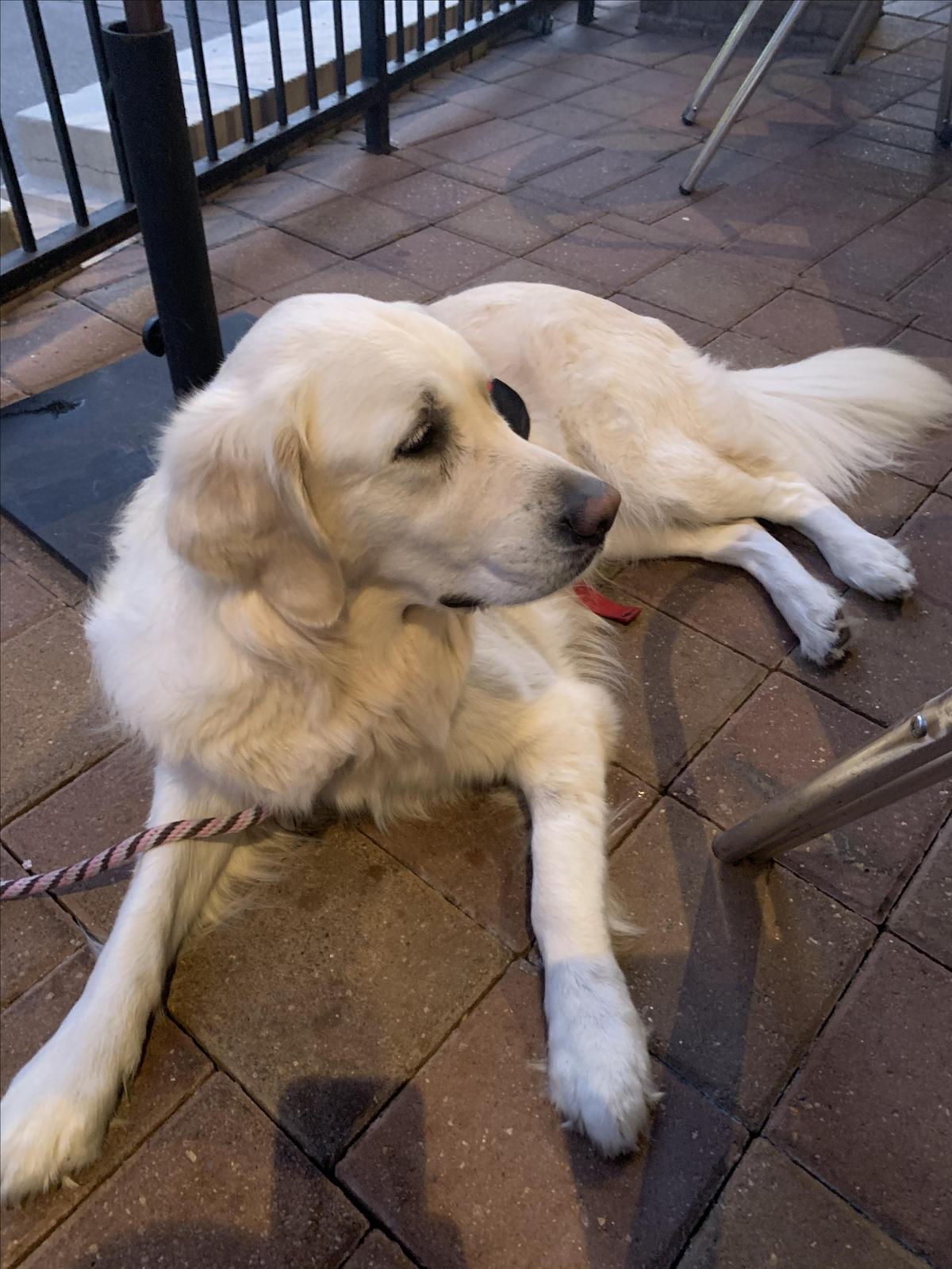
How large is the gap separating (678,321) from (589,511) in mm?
2248

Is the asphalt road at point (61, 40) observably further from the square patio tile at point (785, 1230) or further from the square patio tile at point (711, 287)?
the square patio tile at point (785, 1230)

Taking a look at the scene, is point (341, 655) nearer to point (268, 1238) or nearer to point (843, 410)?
point (268, 1238)

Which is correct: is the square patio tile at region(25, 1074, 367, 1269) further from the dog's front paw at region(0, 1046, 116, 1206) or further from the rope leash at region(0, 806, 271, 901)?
Result: the rope leash at region(0, 806, 271, 901)

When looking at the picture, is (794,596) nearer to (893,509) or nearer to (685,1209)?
(893,509)

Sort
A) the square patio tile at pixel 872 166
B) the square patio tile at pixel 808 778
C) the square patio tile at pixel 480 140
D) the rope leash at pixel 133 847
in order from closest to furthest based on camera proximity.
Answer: the rope leash at pixel 133 847, the square patio tile at pixel 808 778, the square patio tile at pixel 872 166, the square patio tile at pixel 480 140

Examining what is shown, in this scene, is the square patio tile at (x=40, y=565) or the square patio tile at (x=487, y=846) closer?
the square patio tile at (x=487, y=846)

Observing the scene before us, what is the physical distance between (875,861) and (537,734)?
70cm

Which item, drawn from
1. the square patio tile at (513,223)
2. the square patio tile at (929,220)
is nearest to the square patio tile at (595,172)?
the square patio tile at (513,223)

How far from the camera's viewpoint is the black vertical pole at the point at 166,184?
2.02 metres

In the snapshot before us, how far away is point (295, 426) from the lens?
1.30 metres

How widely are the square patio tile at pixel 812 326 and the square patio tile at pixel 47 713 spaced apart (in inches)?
98.7

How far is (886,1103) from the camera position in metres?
1.44

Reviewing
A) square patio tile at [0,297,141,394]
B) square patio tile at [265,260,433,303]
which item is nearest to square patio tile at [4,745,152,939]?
square patio tile at [0,297,141,394]

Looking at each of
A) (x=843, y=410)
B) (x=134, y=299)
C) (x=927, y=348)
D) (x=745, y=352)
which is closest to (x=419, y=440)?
(x=843, y=410)
